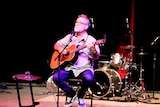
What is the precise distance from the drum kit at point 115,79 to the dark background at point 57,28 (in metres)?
0.97

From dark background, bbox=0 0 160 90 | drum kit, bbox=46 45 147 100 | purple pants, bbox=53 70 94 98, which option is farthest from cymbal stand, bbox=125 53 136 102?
purple pants, bbox=53 70 94 98

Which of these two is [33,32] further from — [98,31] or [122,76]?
[122,76]

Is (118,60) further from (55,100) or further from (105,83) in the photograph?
Result: (55,100)

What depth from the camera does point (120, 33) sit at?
8.37m

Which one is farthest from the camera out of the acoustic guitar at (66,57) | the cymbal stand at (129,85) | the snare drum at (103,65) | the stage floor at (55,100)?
the snare drum at (103,65)

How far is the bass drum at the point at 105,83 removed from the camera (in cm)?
717

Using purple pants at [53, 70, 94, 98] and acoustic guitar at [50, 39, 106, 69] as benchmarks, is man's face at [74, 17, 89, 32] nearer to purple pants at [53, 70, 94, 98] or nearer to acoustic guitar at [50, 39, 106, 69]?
acoustic guitar at [50, 39, 106, 69]

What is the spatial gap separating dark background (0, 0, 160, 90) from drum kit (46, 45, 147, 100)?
0.97m

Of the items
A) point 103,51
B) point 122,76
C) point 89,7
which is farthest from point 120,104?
point 89,7

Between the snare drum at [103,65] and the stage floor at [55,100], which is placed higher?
the snare drum at [103,65]

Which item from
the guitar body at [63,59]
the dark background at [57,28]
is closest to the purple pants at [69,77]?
the guitar body at [63,59]

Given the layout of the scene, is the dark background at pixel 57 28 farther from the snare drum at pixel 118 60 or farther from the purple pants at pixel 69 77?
the purple pants at pixel 69 77

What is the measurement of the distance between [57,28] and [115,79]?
2427 millimetres

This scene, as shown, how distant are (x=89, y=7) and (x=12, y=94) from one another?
288 centimetres
